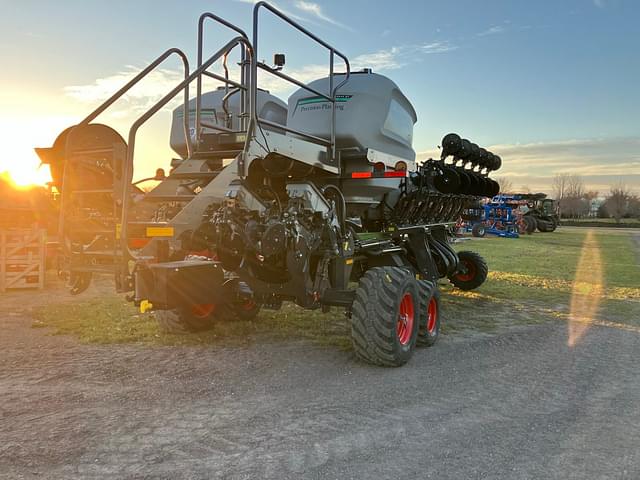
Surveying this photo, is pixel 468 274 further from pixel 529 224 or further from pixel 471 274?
pixel 529 224

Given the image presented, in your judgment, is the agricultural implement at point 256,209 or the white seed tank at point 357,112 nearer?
the agricultural implement at point 256,209

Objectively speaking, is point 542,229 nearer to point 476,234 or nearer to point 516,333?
point 476,234

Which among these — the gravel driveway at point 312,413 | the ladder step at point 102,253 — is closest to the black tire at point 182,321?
the gravel driveway at point 312,413

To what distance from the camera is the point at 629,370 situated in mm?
5301

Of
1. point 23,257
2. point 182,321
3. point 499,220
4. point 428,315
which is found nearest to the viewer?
point 428,315

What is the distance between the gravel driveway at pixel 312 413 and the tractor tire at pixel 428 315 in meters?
0.16

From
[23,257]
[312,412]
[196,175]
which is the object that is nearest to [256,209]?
[196,175]

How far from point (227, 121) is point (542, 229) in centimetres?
3601

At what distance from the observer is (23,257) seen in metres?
10.8

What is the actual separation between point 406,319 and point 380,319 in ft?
2.02

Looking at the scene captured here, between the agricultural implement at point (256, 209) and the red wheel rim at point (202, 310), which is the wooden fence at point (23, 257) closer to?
the agricultural implement at point (256, 209)

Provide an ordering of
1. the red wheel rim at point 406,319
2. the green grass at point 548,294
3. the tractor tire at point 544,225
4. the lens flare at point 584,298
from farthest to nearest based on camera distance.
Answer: the tractor tire at point 544,225
the green grass at point 548,294
the lens flare at point 584,298
the red wheel rim at point 406,319

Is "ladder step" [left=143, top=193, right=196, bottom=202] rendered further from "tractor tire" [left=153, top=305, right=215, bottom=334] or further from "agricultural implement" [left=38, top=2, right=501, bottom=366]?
"tractor tire" [left=153, top=305, right=215, bottom=334]

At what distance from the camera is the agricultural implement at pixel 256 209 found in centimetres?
458
